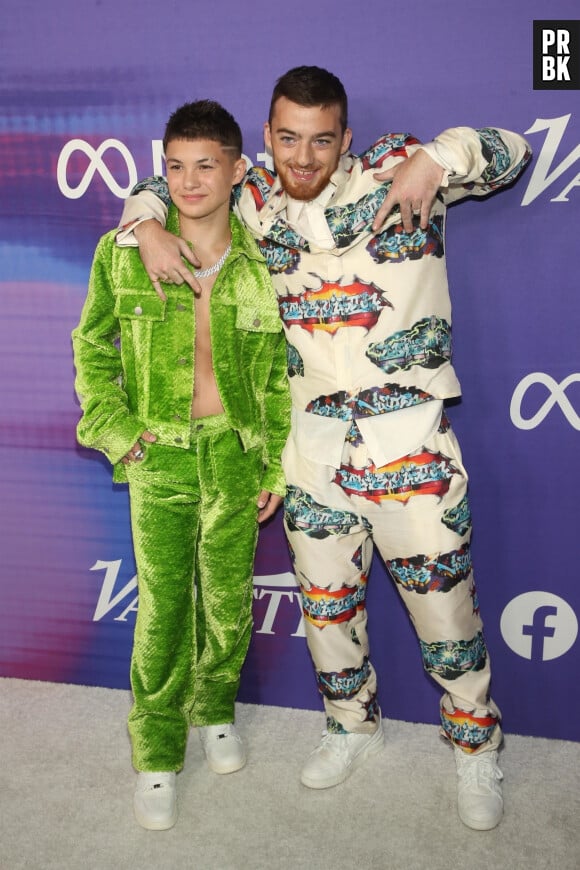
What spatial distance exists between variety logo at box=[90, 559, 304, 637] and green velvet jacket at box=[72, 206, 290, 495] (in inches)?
23.2

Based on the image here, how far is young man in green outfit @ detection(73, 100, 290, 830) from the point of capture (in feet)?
7.11

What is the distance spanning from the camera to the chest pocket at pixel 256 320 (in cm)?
218

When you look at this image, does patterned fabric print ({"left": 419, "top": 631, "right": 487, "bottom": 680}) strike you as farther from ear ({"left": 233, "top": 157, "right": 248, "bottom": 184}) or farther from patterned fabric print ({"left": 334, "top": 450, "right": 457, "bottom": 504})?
ear ({"left": 233, "top": 157, "right": 248, "bottom": 184})

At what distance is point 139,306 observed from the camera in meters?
2.17

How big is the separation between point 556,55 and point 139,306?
111 cm

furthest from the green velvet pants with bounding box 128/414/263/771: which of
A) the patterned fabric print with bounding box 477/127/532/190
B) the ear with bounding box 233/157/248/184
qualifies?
the patterned fabric print with bounding box 477/127/532/190

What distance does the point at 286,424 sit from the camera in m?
2.32

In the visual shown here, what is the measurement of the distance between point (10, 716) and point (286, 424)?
3.98ft

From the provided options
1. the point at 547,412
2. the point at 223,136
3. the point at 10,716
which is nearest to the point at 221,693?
the point at 10,716

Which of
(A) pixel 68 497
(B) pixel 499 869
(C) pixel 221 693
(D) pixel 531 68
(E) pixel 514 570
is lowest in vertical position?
(B) pixel 499 869

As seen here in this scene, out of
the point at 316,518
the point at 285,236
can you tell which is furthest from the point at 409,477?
the point at 285,236

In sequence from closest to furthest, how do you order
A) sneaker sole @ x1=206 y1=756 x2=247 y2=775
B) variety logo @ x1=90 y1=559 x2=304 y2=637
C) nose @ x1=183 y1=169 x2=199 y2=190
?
1. nose @ x1=183 y1=169 x2=199 y2=190
2. sneaker sole @ x1=206 y1=756 x2=247 y2=775
3. variety logo @ x1=90 y1=559 x2=304 y2=637

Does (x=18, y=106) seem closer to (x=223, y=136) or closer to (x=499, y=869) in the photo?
(x=223, y=136)

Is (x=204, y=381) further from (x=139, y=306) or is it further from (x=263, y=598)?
(x=263, y=598)
